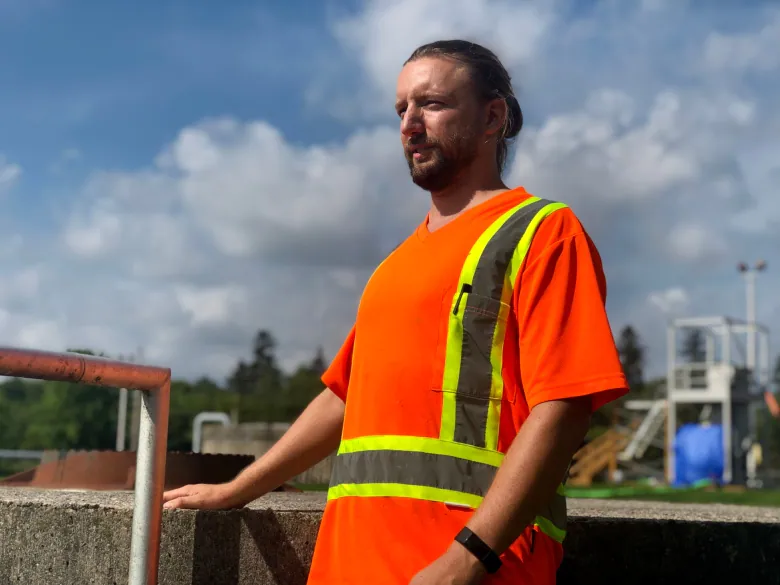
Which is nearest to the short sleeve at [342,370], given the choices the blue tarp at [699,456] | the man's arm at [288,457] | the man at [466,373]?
the man's arm at [288,457]

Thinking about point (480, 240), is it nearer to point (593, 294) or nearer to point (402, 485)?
point (593, 294)

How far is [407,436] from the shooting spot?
2143 mm

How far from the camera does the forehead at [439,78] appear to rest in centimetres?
238

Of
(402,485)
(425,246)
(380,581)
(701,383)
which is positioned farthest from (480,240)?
(701,383)

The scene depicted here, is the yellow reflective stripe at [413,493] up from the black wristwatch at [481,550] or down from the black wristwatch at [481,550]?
up

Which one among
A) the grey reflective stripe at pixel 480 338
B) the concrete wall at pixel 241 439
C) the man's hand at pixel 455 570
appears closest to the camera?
the man's hand at pixel 455 570

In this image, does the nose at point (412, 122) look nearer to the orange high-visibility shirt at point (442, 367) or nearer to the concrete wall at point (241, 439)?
the orange high-visibility shirt at point (442, 367)

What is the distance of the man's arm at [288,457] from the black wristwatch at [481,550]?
85 cm

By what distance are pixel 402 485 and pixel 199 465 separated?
1770 millimetres

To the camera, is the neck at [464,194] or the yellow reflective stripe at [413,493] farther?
the neck at [464,194]

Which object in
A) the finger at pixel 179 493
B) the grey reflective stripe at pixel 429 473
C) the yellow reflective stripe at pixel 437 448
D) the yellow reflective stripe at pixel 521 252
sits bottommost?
the finger at pixel 179 493

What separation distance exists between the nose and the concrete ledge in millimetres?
1165

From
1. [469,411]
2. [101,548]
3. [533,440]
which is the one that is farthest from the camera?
[101,548]

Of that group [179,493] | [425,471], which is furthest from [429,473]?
[179,493]
